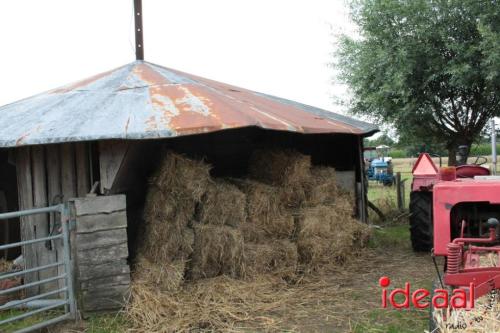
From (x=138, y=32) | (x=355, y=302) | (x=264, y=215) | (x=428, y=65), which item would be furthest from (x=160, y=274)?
(x=428, y=65)

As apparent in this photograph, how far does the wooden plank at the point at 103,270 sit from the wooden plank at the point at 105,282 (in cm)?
3

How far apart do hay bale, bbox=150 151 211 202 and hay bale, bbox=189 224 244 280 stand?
17.3 inches

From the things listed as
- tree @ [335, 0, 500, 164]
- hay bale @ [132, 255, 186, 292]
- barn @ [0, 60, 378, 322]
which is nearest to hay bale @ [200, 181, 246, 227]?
barn @ [0, 60, 378, 322]

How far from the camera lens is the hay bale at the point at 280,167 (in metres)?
7.13

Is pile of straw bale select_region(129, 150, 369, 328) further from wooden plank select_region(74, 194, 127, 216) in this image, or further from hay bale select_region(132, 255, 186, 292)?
wooden plank select_region(74, 194, 127, 216)

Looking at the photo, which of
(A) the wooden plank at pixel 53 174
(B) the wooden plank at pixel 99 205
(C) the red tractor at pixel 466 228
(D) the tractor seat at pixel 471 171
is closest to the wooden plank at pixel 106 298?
(B) the wooden plank at pixel 99 205

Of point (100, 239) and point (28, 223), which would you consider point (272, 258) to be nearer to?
point (100, 239)

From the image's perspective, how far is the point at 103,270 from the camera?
5.27 metres

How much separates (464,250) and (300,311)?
1.79m

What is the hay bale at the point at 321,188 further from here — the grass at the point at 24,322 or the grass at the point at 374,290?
the grass at the point at 24,322

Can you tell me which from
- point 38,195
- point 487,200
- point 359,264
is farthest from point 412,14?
point 38,195

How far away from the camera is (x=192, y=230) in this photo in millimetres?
5848

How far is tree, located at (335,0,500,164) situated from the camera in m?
10.6

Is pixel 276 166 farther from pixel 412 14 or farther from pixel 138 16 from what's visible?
pixel 412 14
